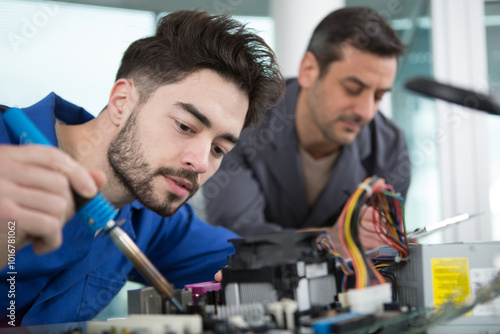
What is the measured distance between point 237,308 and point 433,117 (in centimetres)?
227

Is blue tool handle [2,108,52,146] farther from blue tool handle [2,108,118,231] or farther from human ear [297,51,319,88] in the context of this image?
human ear [297,51,319,88]

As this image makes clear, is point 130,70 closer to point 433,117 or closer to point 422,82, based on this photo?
point 422,82

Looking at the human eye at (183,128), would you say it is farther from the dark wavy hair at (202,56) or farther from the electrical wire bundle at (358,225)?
the electrical wire bundle at (358,225)

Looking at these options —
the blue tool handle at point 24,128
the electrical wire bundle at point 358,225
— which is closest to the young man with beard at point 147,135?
the blue tool handle at point 24,128

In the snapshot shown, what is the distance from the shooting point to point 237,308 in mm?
589

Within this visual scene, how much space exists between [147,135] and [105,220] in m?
0.47

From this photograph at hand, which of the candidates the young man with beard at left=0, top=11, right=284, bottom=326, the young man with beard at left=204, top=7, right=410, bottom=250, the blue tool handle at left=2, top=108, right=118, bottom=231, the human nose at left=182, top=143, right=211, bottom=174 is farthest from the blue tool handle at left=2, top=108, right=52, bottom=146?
the young man with beard at left=204, top=7, right=410, bottom=250

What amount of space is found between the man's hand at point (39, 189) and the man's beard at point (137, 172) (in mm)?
450

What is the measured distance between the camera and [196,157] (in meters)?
0.99

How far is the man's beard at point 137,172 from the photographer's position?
103cm

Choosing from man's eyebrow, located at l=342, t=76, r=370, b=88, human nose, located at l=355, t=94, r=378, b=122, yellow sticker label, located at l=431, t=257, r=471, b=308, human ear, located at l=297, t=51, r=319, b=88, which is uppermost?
human ear, located at l=297, t=51, r=319, b=88

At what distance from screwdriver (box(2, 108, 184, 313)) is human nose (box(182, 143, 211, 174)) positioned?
370mm

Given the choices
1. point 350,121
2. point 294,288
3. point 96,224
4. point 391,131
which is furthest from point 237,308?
point 391,131

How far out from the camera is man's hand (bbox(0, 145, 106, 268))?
1.80 ft
